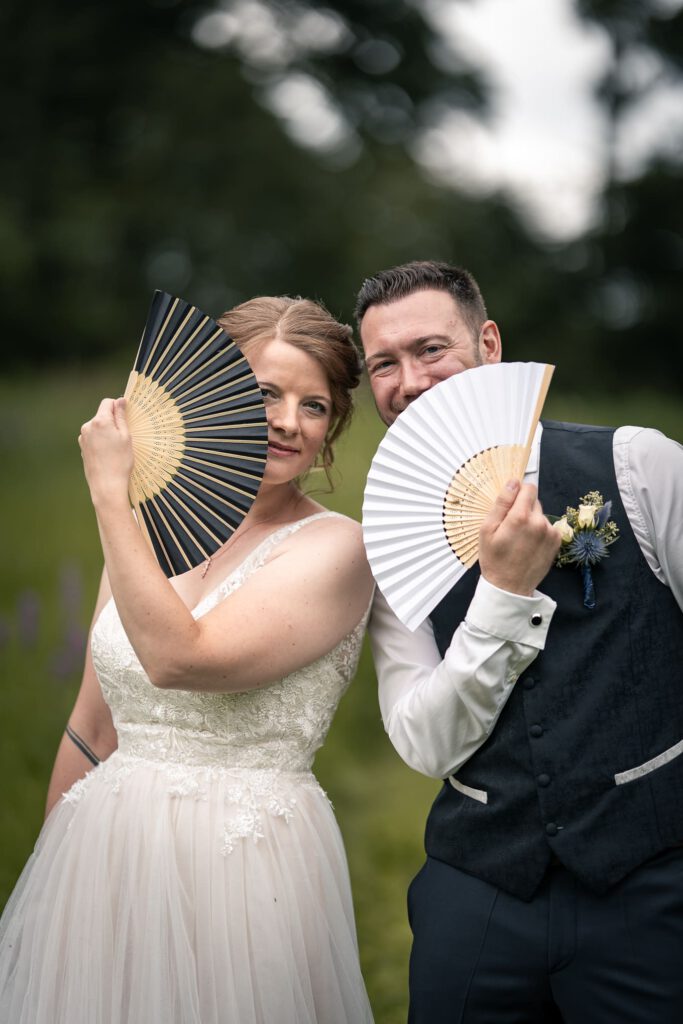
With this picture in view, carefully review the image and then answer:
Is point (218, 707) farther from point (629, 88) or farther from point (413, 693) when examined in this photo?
point (629, 88)

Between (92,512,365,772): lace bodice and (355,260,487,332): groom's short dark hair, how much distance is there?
24.1 inches

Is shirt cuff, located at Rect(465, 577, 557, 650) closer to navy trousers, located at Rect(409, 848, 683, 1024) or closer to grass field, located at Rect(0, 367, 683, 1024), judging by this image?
navy trousers, located at Rect(409, 848, 683, 1024)

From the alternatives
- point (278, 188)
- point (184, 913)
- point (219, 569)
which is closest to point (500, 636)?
point (219, 569)

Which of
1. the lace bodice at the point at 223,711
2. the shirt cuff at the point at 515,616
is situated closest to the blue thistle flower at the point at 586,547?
the shirt cuff at the point at 515,616

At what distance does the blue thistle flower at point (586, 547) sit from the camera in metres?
2.14

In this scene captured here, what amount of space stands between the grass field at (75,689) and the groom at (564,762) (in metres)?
1.34

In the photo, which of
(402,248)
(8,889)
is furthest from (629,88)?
(8,889)

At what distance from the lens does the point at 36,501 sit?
7.93 m

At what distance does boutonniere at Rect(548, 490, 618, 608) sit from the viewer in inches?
84.4

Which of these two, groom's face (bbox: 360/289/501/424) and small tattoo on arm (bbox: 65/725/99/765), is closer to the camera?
groom's face (bbox: 360/289/501/424)

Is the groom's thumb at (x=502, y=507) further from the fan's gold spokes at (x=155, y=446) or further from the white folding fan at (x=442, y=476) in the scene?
the fan's gold spokes at (x=155, y=446)

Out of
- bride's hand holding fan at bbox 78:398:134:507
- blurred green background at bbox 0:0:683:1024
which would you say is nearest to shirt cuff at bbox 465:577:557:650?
bride's hand holding fan at bbox 78:398:134:507

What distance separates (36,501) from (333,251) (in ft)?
28.2

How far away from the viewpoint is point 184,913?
2.45m
